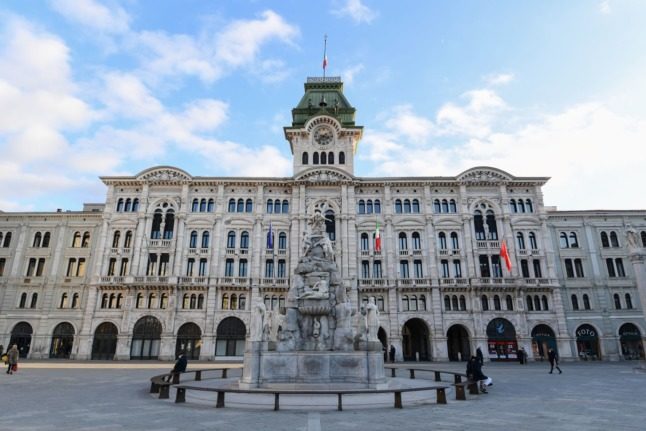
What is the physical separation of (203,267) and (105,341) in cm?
1363

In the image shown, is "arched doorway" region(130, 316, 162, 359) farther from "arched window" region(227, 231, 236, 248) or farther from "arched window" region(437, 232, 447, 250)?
"arched window" region(437, 232, 447, 250)

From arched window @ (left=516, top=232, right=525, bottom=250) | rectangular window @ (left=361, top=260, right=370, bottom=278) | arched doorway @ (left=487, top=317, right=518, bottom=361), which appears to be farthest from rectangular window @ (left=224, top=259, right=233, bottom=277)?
arched window @ (left=516, top=232, right=525, bottom=250)

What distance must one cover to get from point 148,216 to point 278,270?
1771cm

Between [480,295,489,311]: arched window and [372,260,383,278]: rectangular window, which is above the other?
[372,260,383,278]: rectangular window

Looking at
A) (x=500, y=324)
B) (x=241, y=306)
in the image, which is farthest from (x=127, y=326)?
(x=500, y=324)

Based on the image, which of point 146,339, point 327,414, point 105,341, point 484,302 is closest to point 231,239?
point 146,339

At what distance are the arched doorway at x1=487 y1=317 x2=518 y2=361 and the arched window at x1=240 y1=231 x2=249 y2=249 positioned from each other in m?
30.3

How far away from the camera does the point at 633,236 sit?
102 feet

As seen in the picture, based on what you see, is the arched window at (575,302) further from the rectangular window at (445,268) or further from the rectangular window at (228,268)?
the rectangular window at (228,268)

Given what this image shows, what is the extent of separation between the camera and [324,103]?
189 ft

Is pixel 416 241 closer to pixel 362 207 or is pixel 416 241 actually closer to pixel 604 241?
pixel 362 207

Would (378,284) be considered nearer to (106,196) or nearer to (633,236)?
(633,236)

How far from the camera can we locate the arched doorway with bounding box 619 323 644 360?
4488 cm

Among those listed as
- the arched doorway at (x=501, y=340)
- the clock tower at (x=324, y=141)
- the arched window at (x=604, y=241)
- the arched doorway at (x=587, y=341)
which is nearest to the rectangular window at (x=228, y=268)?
the clock tower at (x=324, y=141)
